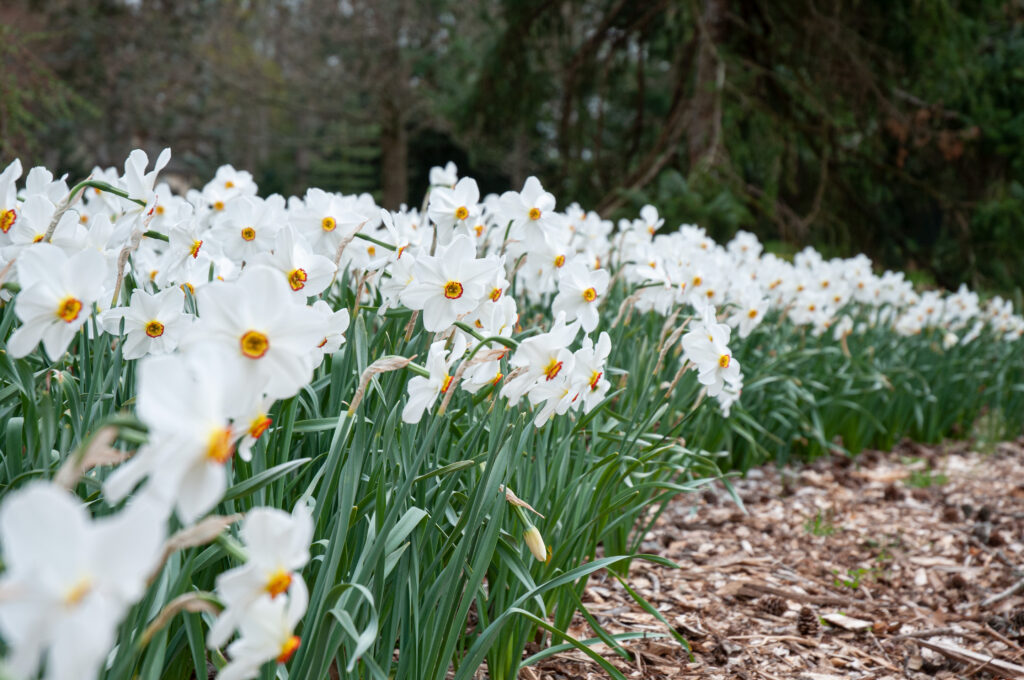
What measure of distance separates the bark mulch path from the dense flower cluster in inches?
24.7

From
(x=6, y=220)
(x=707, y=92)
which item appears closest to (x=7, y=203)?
(x=6, y=220)

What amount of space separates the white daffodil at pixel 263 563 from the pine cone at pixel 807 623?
71.6 inches

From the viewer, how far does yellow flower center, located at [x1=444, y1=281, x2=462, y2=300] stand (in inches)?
54.0

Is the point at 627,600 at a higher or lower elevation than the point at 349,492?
lower

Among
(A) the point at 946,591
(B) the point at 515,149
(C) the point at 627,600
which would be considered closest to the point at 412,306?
(C) the point at 627,600

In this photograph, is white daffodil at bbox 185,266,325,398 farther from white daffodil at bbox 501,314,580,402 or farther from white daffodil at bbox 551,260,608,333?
white daffodil at bbox 551,260,608,333

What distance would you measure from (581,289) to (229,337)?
1110 millimetres

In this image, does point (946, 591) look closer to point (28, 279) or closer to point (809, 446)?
point (809, 446)

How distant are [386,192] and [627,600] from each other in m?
12.7

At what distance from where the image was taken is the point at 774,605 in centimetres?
227

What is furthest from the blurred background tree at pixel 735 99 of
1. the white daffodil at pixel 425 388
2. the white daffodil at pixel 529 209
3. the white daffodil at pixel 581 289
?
the white daffodil at pixel 425 388

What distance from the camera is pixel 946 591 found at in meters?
2.49

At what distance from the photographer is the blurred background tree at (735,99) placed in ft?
24.8

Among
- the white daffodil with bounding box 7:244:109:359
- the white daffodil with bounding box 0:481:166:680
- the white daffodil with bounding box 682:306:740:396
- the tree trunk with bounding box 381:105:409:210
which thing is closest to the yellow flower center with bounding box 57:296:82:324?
the white daffodil with bounding box 7:244:109:359
